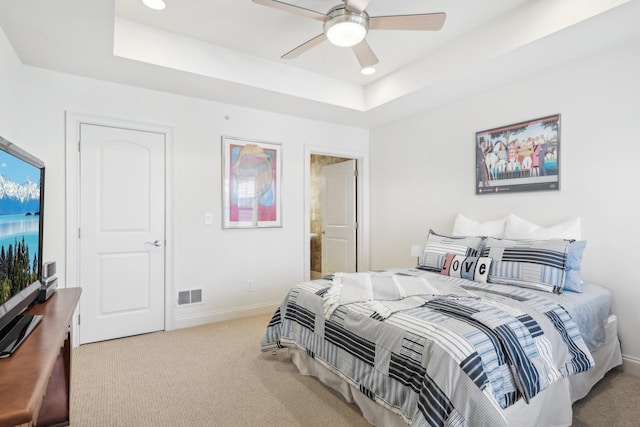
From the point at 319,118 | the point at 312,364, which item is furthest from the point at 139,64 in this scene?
the point at 312,364

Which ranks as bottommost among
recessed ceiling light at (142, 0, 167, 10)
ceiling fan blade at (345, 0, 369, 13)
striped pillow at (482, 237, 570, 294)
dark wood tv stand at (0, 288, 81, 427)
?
dark wood tv stand at (0, 288, 81, 427)

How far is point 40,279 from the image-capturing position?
185cm

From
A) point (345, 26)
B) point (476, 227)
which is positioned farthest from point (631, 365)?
point (345, 26)

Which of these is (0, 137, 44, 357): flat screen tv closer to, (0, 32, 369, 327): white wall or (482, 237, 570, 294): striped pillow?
(0, 32, 369, 327): white wall

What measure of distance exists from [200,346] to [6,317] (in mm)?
1900

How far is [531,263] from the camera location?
2.49 m

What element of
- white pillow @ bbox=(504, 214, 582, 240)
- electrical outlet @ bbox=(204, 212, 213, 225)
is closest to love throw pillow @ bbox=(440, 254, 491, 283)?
white pillow @ bbox=(504, 214, 582, 240)

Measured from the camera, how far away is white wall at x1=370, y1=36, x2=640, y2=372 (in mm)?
2508

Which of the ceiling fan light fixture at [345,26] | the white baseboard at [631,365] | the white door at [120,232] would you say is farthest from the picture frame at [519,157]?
the white door at [120,232]

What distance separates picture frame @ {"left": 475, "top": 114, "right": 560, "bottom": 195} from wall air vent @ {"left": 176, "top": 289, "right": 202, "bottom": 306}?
10.1ft

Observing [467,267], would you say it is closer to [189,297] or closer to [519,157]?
[519,157]

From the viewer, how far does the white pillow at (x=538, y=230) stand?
2684 mm

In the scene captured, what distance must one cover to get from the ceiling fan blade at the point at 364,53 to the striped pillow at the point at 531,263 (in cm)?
180

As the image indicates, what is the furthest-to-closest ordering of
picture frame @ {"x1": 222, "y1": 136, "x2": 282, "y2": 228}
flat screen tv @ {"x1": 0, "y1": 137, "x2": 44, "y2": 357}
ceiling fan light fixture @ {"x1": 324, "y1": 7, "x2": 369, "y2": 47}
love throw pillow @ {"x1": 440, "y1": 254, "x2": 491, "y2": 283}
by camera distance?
picture frame @ {"x1": 222, "y1": 136, "x2": 282, "y2": 228}, love throw pillow @ {"x1": 440, "y1": 254, "x2": 491, "y2": 283}, ceiling fan light fixture @ {"x1": 324, "y1": 7, "x2": 369, "y2": 47}, flat screen tv @ {"x1": 0, "y1": 137, "x2": 44, "y2": 357}
